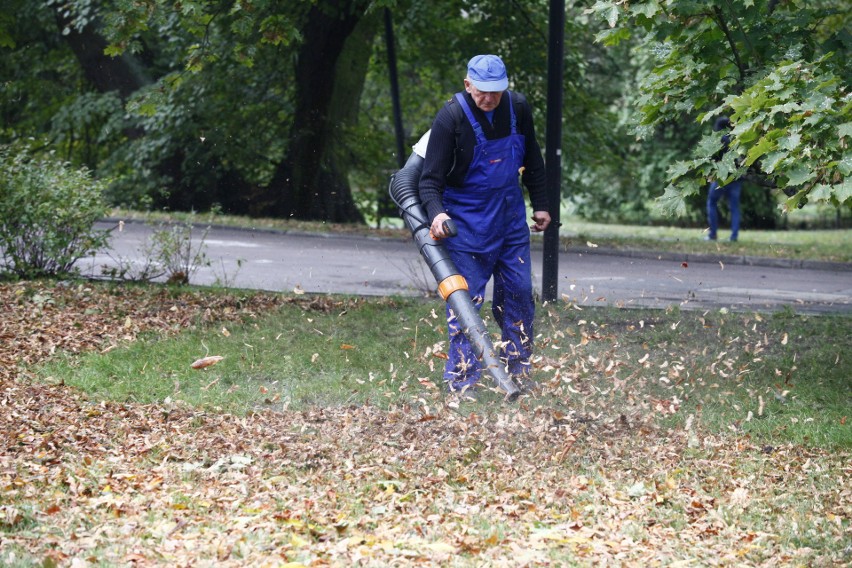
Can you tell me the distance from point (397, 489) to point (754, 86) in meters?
2.75

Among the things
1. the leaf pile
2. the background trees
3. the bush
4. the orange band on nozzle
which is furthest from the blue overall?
the bush

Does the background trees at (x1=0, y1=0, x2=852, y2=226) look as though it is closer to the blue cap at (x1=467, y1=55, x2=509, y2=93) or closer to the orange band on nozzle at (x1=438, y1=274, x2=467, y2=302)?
the blue cap at (x1=467, y1=55, x2=509, y2=93)

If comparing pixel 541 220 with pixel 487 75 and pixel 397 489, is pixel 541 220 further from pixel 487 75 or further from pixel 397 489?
pixel 397 489

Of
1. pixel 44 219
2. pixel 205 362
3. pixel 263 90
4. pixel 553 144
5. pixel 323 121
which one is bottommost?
pixel 205 362

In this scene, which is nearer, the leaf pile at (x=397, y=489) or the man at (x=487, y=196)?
the leaf pile at (x=397, y=489)

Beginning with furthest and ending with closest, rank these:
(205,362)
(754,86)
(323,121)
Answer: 1. (323,121)
2. (205,362)
3. (754,86)

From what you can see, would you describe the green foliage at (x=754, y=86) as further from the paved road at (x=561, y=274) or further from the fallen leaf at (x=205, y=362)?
the fallen leaf at (x=205, y=362)

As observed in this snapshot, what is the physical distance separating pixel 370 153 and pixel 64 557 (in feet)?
56.8

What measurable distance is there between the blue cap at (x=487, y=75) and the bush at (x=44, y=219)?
16.2 feet

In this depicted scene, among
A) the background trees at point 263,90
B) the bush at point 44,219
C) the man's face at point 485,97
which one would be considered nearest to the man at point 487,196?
the man's face at point 485,97

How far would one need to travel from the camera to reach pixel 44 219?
1014 centimetres

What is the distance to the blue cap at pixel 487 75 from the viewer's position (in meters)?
6.49

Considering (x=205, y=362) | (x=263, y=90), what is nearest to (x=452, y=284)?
(x=205, y=362)

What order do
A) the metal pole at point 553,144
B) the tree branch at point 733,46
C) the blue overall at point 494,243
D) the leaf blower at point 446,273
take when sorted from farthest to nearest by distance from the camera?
the metal pole at point 553,144 < the tree branch at point 733,46 < the blue overall at point 494,243 < the leaf blower at point 446,273
